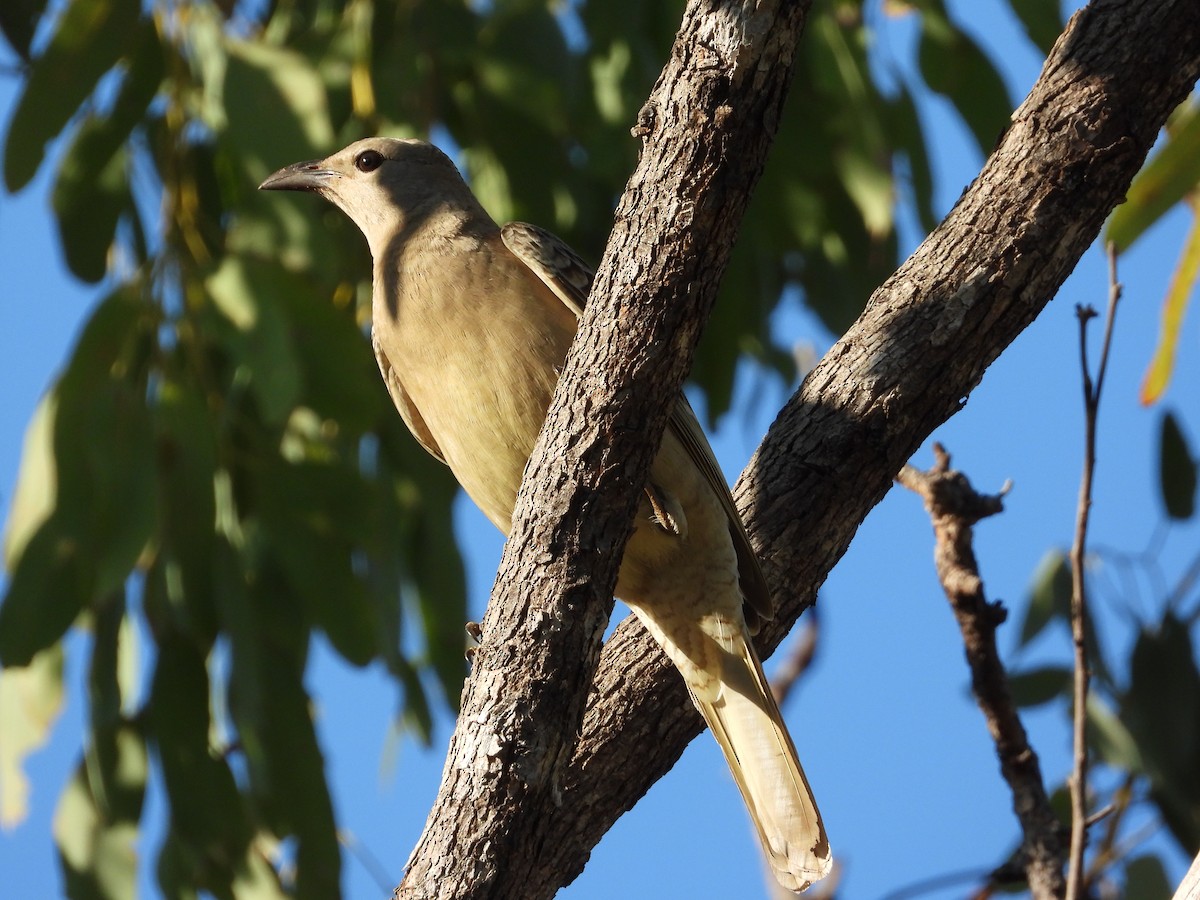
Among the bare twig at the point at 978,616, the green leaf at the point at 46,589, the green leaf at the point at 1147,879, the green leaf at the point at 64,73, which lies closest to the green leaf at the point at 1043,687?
the green leaf at the point at 1147,879

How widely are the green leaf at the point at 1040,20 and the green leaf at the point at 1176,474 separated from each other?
1.53 m

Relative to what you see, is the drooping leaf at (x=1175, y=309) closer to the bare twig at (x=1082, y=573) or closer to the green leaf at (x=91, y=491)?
the bare twig at (x=1082, y=573)

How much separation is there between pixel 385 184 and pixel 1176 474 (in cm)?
242

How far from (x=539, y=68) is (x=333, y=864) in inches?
82.0

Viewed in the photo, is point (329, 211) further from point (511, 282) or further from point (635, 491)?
point (635, 491)

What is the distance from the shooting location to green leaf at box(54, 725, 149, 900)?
387 cm

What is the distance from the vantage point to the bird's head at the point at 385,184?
396cm

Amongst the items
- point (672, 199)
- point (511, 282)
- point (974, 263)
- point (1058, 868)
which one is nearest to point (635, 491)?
point (672, 199)

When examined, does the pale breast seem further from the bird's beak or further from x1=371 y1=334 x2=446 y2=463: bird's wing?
the bird's beak

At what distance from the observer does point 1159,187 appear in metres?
3.37

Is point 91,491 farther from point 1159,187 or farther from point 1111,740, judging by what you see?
point 1111,740

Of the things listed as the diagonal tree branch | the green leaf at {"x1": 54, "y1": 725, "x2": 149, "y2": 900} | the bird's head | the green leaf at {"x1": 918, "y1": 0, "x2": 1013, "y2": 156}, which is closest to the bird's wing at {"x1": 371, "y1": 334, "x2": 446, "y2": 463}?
the bird's head

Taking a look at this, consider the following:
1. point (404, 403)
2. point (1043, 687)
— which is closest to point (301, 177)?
point (404, 403)

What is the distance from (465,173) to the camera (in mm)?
4652
